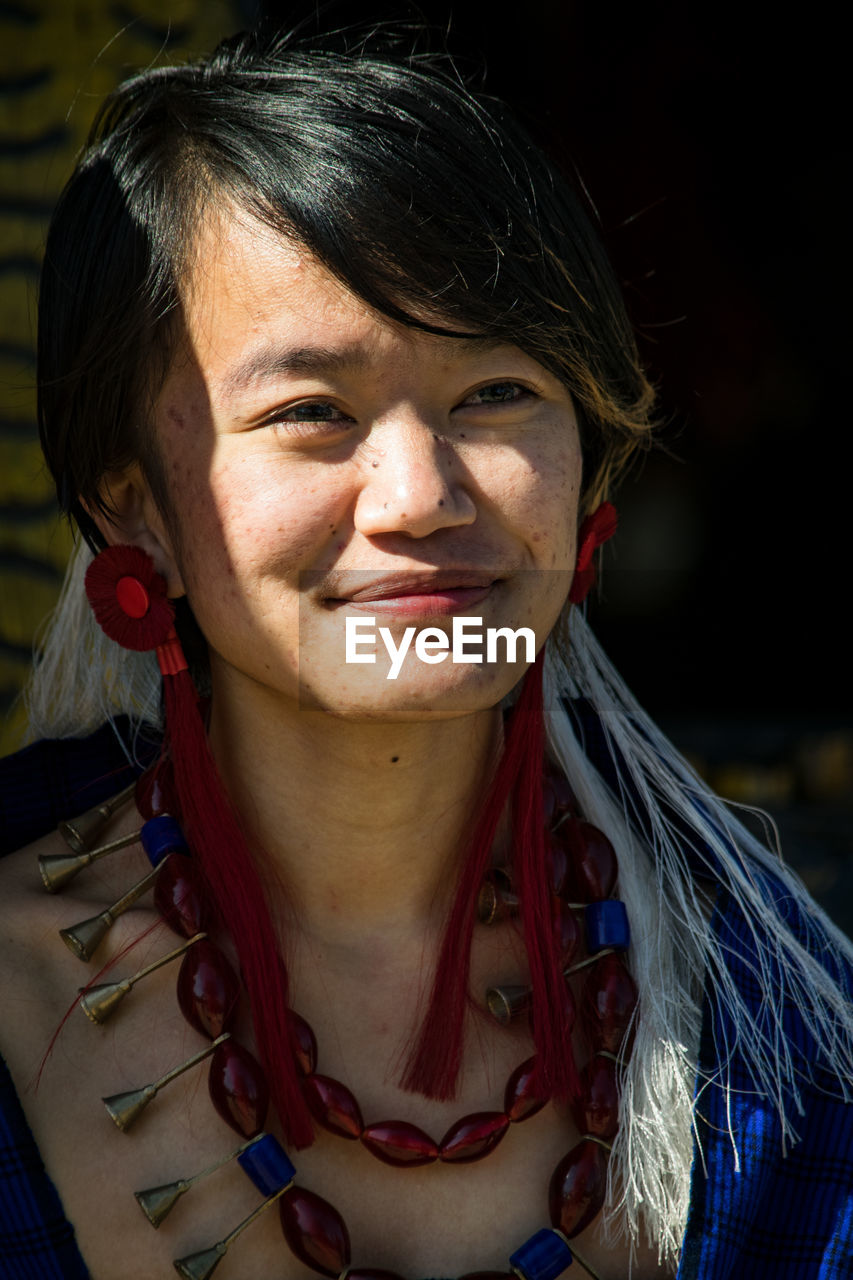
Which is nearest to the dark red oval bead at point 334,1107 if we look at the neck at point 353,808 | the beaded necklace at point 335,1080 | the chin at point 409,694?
the beaded necklace at point 335,1080

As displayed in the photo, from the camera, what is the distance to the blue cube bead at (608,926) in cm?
183

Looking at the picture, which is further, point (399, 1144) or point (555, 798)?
point (555, 798)

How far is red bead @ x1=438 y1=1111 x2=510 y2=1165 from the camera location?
5.46 ft

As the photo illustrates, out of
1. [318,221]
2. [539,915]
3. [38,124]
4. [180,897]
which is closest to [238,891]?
[180,897]

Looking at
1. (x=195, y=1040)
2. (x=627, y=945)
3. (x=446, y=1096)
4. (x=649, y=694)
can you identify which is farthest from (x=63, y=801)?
(x=649, y=694)

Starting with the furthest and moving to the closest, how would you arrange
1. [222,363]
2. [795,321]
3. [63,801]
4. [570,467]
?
1. [795,321]
2. [63,801]
3. [570,467]
4. [222,363]

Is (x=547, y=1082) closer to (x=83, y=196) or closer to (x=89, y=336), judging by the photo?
(x=89, y=336)

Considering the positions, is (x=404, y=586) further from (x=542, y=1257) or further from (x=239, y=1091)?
(x=542, y=1257)

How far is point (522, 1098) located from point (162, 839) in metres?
0.58

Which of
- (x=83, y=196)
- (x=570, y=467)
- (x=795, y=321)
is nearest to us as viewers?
(x=570, y=467)

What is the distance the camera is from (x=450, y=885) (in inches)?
75.0

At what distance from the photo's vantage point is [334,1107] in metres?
1.67

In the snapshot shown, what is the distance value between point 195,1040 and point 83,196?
3.72ft

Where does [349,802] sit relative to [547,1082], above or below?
above
